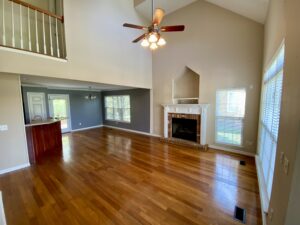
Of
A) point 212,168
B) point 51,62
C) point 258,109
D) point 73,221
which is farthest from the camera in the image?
point 258,109

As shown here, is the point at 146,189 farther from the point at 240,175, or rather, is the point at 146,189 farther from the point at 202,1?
the point at 202,1

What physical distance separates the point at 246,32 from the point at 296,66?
3.72 m

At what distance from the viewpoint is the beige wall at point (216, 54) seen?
3.81m

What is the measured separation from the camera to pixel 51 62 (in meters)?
2.94

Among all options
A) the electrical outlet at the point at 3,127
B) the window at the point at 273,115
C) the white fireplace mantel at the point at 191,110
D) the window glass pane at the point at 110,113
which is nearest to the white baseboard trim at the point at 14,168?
the electrical outlet at the point at 3,127

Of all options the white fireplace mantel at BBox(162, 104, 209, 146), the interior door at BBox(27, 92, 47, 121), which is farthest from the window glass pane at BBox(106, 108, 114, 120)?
the white fireplace mantel at BBox(162, 104, 209, 146)

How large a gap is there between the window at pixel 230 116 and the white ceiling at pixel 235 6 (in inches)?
74.3

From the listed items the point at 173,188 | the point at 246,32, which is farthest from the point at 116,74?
the point at 246,32

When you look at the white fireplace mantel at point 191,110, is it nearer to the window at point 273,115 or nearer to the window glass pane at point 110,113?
the window at point 273,115

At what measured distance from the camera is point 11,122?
10.4 feet

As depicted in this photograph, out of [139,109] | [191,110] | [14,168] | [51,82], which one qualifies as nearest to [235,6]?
[191,110]

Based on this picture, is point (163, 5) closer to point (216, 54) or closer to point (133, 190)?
point (216, 54)

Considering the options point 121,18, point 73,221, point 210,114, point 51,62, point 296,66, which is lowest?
point 73,221

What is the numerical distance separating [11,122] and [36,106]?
3.22 meters
